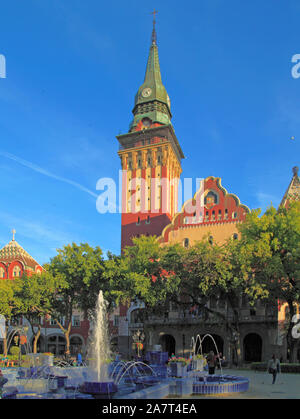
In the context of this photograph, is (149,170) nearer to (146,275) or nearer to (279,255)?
(146,275)

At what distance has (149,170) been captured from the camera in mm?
64688

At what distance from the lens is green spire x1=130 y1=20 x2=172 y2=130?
7100 cm

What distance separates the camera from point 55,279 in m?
46.7

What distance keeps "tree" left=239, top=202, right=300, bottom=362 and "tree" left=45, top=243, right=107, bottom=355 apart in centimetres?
1746

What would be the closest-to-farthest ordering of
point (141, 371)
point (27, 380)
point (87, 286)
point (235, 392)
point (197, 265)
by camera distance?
point (235, 392)
point (27, 380)
point (141, 371)
point (197, 265)
point (87, 286)

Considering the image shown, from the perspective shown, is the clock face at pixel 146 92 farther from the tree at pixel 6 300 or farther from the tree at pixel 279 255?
the tree at pixel 279 255

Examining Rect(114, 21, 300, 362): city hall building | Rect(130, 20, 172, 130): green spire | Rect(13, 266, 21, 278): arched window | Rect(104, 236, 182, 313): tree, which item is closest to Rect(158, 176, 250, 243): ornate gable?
Rect(114, 21, 300, 362): city hall building

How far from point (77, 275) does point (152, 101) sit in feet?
123

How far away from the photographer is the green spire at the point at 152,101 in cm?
7100

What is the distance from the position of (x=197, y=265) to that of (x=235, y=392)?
21.8m

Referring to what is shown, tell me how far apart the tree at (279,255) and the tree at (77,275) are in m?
17.5
